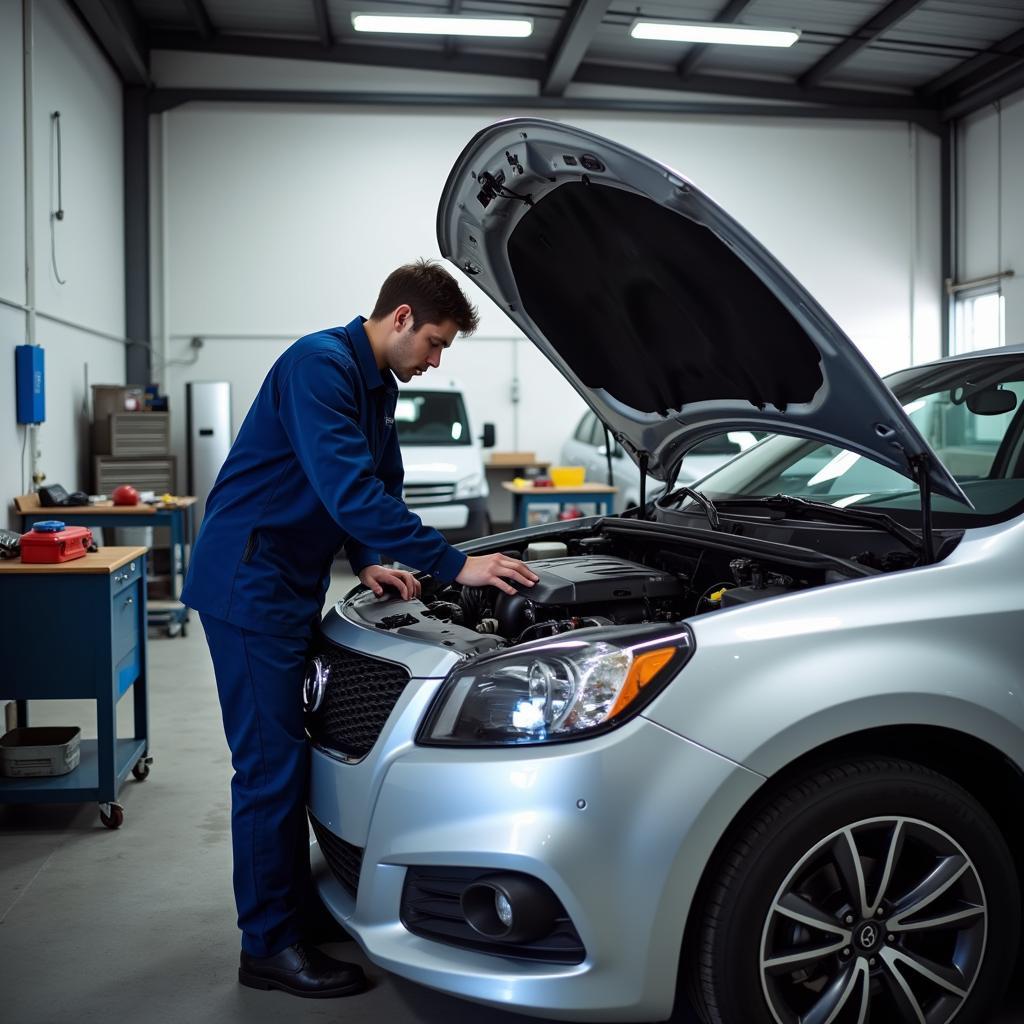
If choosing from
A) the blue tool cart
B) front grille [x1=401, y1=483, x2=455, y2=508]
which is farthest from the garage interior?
the blue tool cart

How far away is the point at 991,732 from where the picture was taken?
175cm

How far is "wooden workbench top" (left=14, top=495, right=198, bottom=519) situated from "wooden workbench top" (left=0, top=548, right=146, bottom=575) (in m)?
2.62

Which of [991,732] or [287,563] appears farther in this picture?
[287,563]

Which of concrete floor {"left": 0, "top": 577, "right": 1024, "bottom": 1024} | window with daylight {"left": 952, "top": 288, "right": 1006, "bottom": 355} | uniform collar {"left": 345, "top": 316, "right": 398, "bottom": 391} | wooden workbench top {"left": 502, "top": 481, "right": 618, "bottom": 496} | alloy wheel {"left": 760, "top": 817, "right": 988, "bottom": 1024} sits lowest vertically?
concrete floor {"left": 0, "top": 577, "right": 1024, "bottom": 1024}

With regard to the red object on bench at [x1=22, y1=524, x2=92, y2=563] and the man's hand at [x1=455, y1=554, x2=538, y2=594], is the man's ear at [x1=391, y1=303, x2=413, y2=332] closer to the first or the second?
the man's hand at [x1=455, y1=554, x2=538, y2=594]

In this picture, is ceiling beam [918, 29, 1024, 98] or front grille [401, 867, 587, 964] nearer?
front grille [401, 867, 587, 964]

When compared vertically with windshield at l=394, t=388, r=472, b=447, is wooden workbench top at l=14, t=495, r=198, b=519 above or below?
below

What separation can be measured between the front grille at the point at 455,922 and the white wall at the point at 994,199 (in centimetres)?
1048

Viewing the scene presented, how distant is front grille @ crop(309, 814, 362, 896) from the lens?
1920 mm

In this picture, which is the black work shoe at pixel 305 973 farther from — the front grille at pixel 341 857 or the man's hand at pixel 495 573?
the man's hand at pixel 495 573

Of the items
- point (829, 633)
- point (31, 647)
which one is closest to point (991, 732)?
point (829, 633)

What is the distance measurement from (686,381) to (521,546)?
637 mm

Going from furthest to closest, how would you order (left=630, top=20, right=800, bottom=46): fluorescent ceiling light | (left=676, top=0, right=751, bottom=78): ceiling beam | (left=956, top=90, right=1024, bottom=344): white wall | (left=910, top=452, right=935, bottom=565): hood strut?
(left=956, top=90, right=1024, bottom=344): white wall, (left=676, top=0, right=751, bottom=78): ceiling beam, (left=630, top=20, right=800, bottom=46): fluorescent ceiling light, (left=910, top=452, right=935, bottom=565): hood strut

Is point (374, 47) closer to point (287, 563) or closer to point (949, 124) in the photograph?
point (949, 124)
